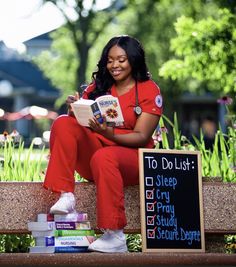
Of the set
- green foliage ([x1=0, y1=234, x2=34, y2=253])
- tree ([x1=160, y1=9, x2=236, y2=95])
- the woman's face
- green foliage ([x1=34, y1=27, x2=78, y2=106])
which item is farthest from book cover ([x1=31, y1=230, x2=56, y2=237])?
green foliage ([x1=34, y1=27, x2=78, y2=106])

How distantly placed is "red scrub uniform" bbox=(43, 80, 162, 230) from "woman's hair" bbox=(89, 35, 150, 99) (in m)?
0.14

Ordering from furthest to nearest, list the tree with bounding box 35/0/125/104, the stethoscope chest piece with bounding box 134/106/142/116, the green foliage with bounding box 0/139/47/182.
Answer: the tree with bounding box 35/0/125/104 → the green foliage with bounding box 0/139/47/182 → the stethoscope chest piece with bounding box 134/106/142/116

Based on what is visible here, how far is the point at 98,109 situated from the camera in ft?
18.6

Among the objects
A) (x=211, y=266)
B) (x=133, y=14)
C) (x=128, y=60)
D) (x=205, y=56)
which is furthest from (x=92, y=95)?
(x=133, y=14)

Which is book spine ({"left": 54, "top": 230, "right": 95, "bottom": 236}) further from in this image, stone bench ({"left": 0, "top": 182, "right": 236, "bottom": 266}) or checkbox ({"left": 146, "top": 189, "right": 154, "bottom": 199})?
checkbox ({"left": 146, "top": 189, "right": 154, "bottom": 199})

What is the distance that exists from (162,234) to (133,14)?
112 feet

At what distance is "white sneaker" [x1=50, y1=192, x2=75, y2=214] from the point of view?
575 centimetres

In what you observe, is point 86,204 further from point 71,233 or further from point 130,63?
point 130,63

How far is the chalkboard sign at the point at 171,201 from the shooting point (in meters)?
5.98

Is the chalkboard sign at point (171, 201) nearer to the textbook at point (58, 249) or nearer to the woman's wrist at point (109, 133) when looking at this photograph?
the woman's wrist at point (109, 133)

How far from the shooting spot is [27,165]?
23.9 feet

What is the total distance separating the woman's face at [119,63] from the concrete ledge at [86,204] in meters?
0.68

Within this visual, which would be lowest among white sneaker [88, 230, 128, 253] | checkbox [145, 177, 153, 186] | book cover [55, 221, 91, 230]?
white sneaker [88, 230, 128, 253]

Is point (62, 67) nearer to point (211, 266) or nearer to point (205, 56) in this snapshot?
point (205, 56)
